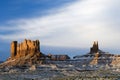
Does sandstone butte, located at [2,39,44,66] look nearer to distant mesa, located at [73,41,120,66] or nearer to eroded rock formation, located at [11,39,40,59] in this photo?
eroded rock formation, located at [11,39,40,59]

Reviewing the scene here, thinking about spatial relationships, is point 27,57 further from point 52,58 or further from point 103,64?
point 103,64

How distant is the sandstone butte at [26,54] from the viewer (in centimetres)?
18238

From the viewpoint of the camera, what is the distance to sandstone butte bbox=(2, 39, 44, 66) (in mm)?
182375

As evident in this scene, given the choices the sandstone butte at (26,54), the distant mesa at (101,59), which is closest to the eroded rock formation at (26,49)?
the sandstone butte at (26,54)

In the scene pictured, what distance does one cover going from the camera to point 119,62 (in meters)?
181

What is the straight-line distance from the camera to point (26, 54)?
631ft

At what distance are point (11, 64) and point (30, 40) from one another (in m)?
13.5

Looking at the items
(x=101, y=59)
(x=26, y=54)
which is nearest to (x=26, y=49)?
(x=26, y=54)

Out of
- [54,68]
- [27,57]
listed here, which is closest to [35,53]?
[27,57]

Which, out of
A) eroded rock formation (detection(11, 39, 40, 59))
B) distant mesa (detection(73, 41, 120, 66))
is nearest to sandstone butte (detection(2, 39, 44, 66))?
eroded rock formation (detection(11, 39, 40, 59))

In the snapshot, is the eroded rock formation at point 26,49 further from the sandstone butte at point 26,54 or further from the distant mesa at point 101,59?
the distant mesa at point 101,59

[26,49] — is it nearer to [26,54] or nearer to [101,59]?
[26,54]

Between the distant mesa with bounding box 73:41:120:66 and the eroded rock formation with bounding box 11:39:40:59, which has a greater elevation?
the eroded rock formation with bounding box 11:39:40:59

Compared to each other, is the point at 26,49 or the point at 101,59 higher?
the point at 26,49
